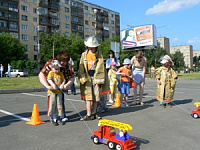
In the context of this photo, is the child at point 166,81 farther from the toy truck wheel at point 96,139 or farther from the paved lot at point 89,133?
the toy truck wheel at point 96,139

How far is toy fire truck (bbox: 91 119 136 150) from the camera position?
3.42 m

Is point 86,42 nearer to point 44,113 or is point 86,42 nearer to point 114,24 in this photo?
point 44,113

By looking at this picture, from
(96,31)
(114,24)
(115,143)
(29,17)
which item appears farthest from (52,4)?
(115,143)

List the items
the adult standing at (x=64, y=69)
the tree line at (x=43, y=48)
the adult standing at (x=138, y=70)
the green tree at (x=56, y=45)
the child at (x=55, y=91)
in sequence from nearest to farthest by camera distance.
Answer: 1. the child at (x=55, y=91)
2. the adult standing at (x=64, y=69)
3. the adult standing at (x=138, y=70)
4. the tree line at (x=43, y=48)
5. the green tree at (x=56, y=45)

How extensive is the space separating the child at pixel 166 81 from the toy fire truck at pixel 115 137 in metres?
4.15

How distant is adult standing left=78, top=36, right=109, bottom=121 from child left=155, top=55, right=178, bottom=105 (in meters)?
2.68

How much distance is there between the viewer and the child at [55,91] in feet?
16.5

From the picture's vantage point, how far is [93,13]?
82.2m

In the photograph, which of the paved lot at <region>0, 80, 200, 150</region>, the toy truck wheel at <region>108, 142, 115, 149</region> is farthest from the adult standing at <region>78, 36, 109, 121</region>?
the toy truck wheel at <region>108, 142, 115, 149</region>

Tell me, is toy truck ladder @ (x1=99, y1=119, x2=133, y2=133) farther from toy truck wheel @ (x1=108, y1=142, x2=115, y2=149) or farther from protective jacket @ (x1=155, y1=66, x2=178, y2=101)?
protective jacket @ (x1=155, y1=66, x2=178, y2=101)

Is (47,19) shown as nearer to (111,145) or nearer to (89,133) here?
(89,133)

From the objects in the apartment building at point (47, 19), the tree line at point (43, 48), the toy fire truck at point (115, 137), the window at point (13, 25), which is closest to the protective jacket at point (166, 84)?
the toy fire truck at point (115, 137)

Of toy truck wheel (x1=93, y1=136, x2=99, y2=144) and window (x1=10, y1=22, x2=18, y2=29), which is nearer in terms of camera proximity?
toy truck wheel (x1=93, y1=136, x2=99, y2=144)

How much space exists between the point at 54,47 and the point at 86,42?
169 ft
